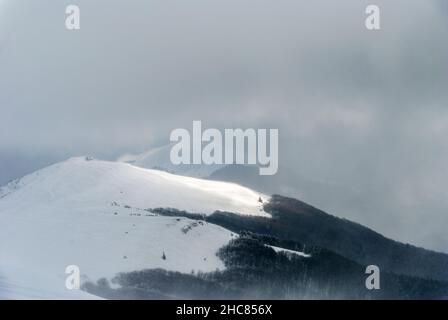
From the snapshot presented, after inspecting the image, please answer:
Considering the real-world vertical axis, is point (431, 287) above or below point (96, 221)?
below

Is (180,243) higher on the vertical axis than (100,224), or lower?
lower

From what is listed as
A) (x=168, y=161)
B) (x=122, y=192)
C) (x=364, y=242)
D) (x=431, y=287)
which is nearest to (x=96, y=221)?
(x=122, y=192)
